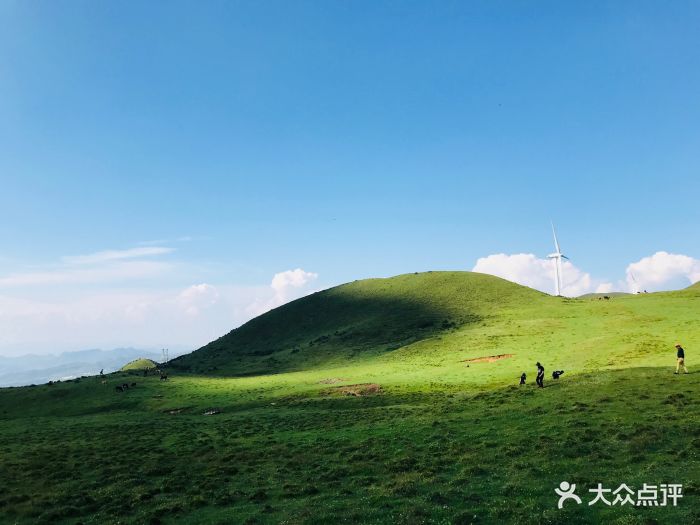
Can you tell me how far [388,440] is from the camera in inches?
1391

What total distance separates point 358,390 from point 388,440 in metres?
31.5

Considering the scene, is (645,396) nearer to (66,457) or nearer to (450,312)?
(66,457)

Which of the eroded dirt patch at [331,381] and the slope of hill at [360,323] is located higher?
the slope of hill at [360,323]

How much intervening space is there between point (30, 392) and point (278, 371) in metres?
52.7

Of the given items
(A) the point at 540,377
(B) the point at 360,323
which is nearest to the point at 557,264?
(B) the point at 360,323

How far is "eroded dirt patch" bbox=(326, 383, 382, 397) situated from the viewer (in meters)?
64.2

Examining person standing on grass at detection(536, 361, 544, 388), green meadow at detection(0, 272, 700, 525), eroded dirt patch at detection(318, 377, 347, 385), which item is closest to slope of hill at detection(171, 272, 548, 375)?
green meadow at detection(0, 272, 700, 525)

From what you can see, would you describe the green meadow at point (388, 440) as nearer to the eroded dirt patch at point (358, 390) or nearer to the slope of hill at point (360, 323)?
the eroded dirt patch at point (358, 390)

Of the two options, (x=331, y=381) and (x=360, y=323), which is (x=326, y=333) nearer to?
(x=360, y=323)

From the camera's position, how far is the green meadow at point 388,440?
21.5m

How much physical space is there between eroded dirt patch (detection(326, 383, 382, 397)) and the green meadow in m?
0.33

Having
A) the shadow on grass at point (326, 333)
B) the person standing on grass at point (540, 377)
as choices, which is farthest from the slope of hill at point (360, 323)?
the person standing on grass at point (540, 377)

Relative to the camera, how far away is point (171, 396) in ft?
265

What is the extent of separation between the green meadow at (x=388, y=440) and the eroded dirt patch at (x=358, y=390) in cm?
33
